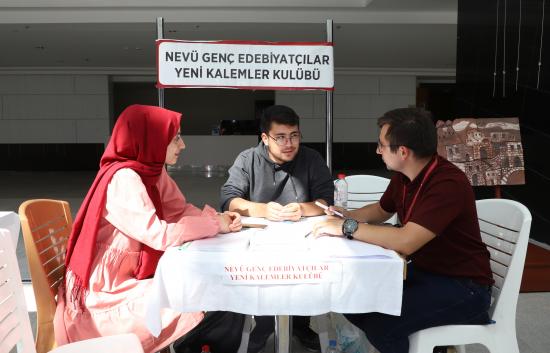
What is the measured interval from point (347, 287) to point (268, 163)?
123cm

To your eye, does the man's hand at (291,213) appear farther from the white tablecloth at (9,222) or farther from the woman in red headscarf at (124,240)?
the white tablecloth at (9,222)

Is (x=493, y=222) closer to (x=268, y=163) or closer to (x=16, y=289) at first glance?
(x=268, y=163)

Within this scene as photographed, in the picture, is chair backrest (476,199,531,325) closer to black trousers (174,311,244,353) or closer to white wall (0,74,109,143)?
black trousers (174,311,244,353)

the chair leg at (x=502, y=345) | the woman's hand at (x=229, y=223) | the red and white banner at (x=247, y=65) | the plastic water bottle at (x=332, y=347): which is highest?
the red and white banner at (x=247, y=65)

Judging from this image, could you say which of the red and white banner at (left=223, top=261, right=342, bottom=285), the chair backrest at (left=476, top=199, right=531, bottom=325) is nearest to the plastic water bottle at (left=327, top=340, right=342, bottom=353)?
the chair backrest at (left=476, top=199, right=531, bottom=325)

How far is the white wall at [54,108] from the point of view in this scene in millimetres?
14172

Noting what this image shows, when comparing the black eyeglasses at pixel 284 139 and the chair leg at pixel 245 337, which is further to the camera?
the black eyeglasses at pixel 284 139

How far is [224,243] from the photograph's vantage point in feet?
6.05

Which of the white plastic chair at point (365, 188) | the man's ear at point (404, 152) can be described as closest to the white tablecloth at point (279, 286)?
the man's ear at point (404, 152)

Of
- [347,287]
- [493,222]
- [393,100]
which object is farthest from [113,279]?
A: [393,100]

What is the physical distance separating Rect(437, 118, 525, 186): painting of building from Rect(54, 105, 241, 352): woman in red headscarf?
2.52 meters

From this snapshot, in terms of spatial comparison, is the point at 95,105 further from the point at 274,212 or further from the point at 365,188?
the point at 274,212

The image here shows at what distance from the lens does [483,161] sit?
13.2 feet

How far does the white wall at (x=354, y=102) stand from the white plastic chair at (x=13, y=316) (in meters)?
13.1
